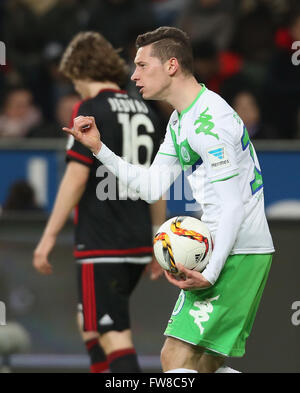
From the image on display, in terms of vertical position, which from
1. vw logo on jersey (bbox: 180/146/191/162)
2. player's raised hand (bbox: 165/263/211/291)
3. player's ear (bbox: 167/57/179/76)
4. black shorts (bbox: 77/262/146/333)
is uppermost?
player's ear (bbox: 167/57/179/76)

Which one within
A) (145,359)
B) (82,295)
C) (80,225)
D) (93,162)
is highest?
(93,162)

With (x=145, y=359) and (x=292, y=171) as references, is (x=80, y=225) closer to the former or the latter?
(x=145, y=359)

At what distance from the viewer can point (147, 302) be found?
6887mm

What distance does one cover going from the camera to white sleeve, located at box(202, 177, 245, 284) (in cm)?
422

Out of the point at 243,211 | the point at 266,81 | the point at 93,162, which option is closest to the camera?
the point at 243,211

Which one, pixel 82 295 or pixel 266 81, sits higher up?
pixel 266 81

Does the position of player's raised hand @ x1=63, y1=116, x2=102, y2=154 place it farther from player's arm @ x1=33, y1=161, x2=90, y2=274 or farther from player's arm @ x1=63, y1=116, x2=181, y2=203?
player's arm @ x1=33, y1=161, x2=90, y2=274

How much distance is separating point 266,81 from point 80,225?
4937 millimetres

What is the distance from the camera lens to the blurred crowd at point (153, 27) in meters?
10.1

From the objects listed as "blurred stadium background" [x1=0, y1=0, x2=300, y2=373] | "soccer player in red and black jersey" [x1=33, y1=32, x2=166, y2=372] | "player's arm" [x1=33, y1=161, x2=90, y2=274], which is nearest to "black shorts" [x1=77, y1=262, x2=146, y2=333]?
"soccer player in red and black jersey" [x1=33, y1=32, x2=166, y2=372]

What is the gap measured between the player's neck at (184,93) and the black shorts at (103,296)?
1.63 m
